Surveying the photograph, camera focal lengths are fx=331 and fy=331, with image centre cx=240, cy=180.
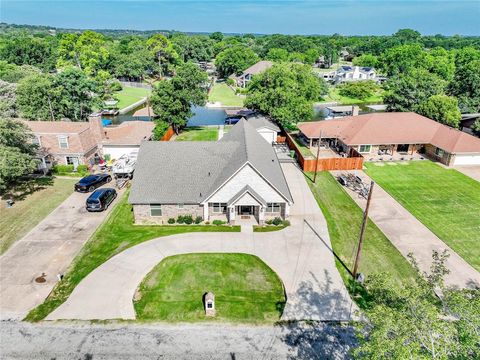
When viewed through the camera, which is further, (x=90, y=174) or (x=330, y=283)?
(x=90, y=174)

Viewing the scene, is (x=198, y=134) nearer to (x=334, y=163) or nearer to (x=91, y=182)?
(x=91, y=182)

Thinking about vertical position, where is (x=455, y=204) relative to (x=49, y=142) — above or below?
below

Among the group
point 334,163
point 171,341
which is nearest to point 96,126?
point 334,163

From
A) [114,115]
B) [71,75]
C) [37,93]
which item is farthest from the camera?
[114,115]

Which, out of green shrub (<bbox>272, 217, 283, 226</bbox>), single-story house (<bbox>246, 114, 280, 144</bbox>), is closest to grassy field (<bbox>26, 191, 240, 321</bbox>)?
green shrub (<bbox>272, 217, 283, 226</bbox>)

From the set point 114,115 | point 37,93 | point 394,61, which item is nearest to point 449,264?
point 37,93

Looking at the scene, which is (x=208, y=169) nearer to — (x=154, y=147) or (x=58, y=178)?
(x=154, y=147)

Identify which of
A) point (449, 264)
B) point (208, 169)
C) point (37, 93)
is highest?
point (37, 93)
